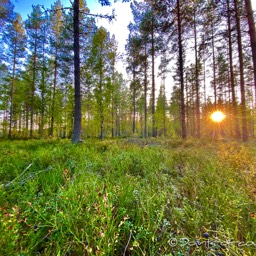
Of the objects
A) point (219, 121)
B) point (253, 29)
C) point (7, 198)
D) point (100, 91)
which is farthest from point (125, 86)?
point (7, 198)

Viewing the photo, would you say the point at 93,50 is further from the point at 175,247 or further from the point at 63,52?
the point at 175,247

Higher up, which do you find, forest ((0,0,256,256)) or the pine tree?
the pine tree

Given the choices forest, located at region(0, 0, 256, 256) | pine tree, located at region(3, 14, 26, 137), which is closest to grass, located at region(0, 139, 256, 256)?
forest, located at region(0, 0, 256, 256)

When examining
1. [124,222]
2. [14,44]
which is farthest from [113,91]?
[124,222]

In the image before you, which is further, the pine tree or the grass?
the pine tree

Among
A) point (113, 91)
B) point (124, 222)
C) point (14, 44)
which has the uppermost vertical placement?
point (14, 44)

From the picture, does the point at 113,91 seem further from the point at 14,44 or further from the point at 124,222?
the point at 124,222

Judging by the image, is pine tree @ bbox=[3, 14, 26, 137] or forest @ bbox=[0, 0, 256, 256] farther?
pine tree @ bbox=[3, 14, 26, 137]

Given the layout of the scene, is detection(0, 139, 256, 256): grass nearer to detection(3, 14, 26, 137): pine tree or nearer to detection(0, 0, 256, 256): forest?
detection(0, 0, 256, 256): forest

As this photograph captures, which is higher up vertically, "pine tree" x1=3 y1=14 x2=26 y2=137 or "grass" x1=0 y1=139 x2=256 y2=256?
"pine tree" x1=3 y1=14 x2=26 y2=137

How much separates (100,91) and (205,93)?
16.6m

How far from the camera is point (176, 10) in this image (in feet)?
30.9

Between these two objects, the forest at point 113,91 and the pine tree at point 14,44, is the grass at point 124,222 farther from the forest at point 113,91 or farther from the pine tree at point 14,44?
the pine tree at point 14,44

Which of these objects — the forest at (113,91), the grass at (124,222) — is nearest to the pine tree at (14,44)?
the forest at (113,91)
